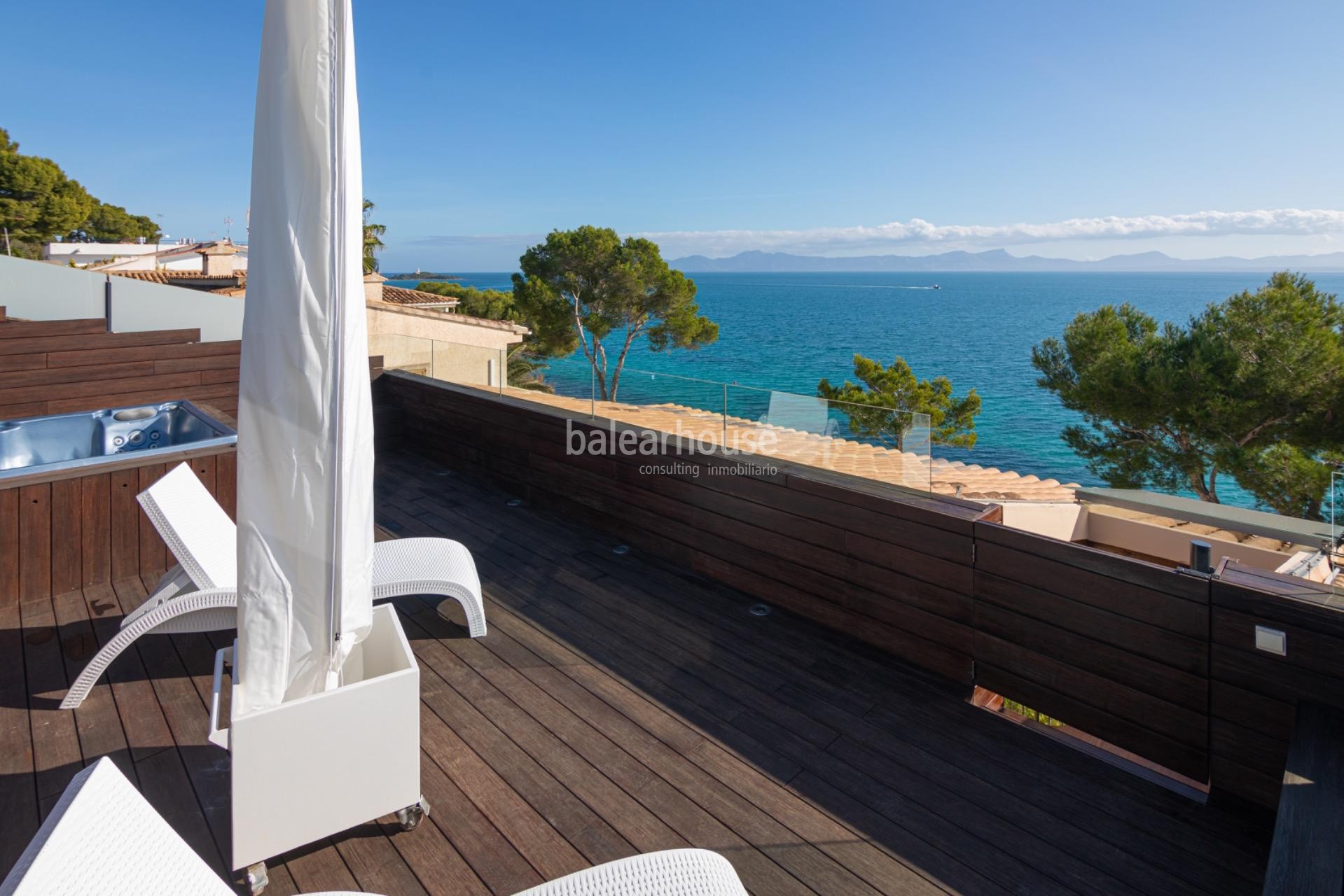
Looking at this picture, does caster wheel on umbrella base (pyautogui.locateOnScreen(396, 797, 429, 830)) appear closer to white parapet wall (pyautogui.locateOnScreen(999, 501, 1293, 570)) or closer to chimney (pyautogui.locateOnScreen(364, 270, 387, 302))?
white parapet wall (pyautogui.locateOnScreen(999, 501, 1293, 570))

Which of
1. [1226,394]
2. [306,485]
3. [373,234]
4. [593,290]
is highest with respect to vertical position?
[373,234]

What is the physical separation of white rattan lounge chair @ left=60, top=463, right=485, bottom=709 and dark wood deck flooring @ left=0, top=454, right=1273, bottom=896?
20cm

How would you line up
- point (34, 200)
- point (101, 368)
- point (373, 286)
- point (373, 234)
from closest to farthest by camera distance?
1. point (101, 368)
2. point (373, 286)
3. point (34, 200)
4. point (373, 234)

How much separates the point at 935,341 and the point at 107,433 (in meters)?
61.1

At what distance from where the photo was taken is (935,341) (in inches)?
2352

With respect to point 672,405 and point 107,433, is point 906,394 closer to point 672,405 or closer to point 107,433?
point 672,405

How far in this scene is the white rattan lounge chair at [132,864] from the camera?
3.34 ft

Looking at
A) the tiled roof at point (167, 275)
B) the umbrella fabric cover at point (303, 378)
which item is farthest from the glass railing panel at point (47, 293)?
the tiled roof at point (167, 275)

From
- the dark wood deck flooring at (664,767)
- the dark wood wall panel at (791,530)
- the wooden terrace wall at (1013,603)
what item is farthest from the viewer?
the dark wood wall panel at (791,530)

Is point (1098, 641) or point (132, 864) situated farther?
point (1098, 641)

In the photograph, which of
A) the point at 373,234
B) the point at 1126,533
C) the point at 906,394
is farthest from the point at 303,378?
the point at 373,234

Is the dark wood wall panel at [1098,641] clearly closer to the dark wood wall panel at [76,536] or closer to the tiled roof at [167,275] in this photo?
the dark wood wall panel at [76,536]

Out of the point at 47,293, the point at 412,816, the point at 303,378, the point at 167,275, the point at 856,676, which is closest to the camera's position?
the point at 303,378

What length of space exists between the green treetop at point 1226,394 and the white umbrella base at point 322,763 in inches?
429
